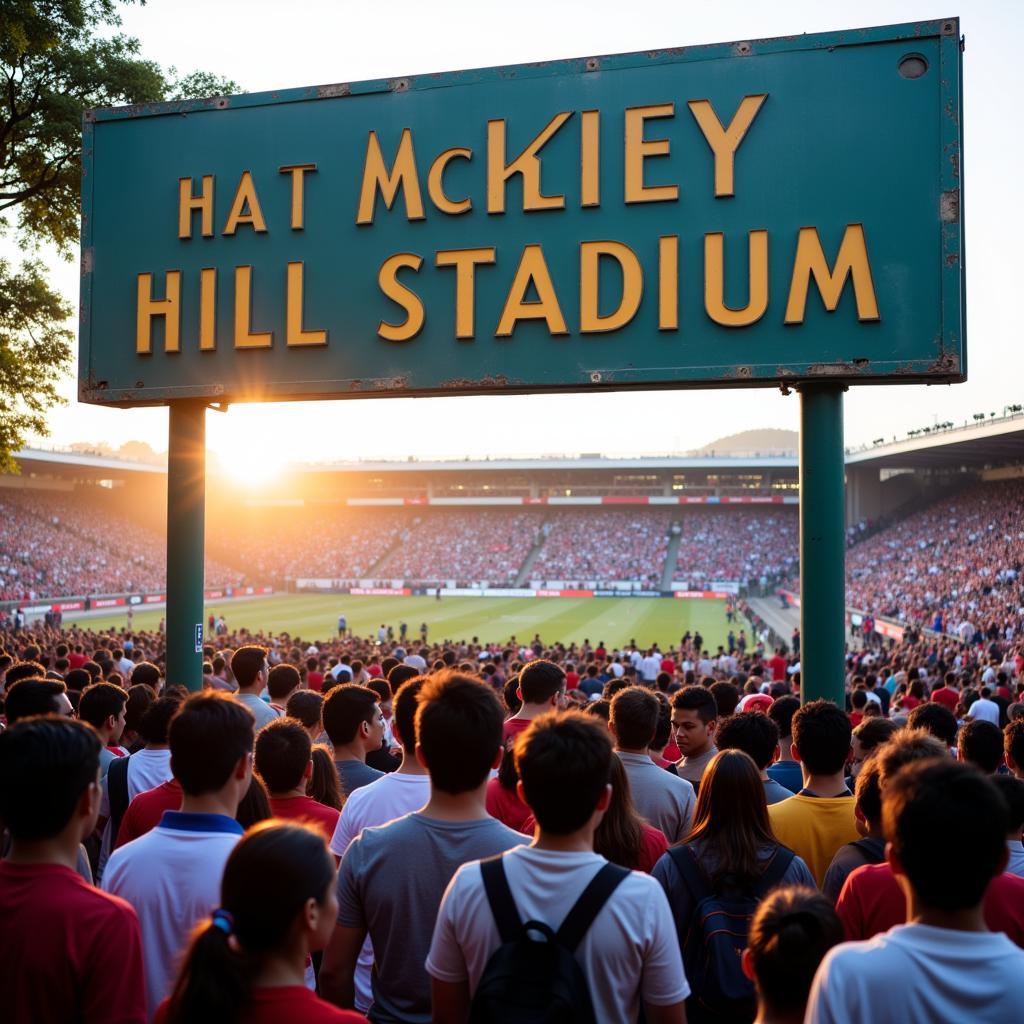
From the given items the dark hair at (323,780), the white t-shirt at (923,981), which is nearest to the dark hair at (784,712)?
the dark hair at (323,780)

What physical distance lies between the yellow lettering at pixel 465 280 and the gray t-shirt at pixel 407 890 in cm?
522

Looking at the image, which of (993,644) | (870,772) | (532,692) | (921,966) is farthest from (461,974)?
(993,644)

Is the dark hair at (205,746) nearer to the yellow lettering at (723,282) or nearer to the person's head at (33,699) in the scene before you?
the person's head at (33,699)

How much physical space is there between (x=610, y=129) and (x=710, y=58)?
2.96 feet

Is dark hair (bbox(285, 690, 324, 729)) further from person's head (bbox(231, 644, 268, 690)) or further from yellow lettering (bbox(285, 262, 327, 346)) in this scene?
yellow lettering (bbox(285, 262, 327, 346))

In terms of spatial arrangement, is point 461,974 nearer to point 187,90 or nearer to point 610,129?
point 610,129

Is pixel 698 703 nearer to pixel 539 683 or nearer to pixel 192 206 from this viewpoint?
pixel 539 683

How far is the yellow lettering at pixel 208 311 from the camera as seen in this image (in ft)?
26.8

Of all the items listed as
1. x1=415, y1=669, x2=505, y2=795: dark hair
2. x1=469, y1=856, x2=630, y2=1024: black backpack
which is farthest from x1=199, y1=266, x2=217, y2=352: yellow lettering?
x1=469, y1=856, x2=630, y2=1024: black backpack

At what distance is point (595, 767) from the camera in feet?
8.71

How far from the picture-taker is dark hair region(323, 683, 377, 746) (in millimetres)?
5234

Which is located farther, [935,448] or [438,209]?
[935,448]

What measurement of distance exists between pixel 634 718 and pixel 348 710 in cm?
166

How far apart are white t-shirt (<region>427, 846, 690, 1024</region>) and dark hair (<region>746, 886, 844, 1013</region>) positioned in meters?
0.28
